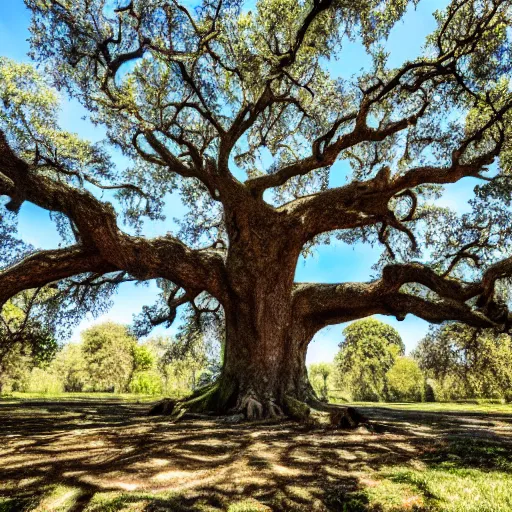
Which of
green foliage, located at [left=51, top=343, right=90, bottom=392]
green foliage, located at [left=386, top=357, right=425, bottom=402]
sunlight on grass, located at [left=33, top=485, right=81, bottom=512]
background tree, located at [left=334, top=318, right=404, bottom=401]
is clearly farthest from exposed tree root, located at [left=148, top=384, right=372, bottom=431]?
green foliage, located at [left=51, top=343, right=90, bottom=392]

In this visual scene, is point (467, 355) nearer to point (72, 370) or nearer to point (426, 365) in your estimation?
point (426, 365)

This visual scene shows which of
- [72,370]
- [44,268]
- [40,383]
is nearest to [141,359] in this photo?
[40,383]

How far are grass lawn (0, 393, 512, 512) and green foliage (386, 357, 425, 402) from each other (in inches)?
1120

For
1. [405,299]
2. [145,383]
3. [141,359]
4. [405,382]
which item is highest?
[141,359]

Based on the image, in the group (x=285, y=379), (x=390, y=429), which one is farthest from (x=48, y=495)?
(x=285, y=379)

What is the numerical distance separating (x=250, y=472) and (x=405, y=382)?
31874 millimetres

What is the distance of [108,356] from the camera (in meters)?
39.0

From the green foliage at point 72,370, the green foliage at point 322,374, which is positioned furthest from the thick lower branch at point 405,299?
the green foliage at point 322,374

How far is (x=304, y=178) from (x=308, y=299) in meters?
5.98

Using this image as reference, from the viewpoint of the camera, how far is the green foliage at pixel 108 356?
38281 mm

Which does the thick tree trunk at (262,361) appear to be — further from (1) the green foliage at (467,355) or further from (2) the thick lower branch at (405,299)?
(1) the green foliage at (467,355)

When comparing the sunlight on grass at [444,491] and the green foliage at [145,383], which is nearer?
the sunlight on grass at [444,491]

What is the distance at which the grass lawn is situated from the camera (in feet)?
9.47

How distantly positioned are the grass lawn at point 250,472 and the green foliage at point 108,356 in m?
35.4
